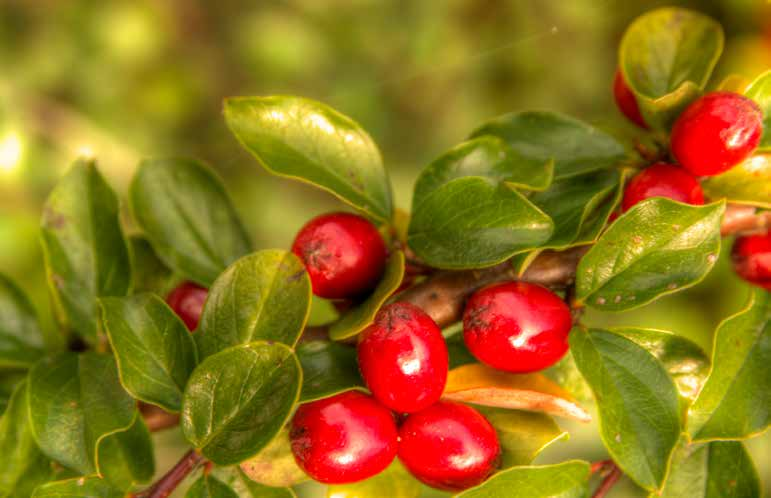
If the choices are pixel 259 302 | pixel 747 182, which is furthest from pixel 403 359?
pixel 747 182

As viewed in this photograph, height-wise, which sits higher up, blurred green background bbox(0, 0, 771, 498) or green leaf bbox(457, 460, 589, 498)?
green leaf bbox(457, 460, 589, 498)

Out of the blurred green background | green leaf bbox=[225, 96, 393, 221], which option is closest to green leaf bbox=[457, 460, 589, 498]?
green leaf bbox=[225, 96, 393, 221]

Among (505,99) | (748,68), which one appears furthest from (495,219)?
(505,99)

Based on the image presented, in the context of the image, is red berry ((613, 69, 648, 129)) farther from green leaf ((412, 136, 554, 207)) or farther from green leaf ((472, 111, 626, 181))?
green leaf ((412, 136, 554, 207))

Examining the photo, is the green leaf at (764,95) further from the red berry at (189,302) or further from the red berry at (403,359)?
the red berry at (189,302)

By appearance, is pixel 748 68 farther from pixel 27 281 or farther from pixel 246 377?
pixel 27 281

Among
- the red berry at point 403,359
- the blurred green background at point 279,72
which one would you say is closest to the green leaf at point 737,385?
the red berry at point 403,359
